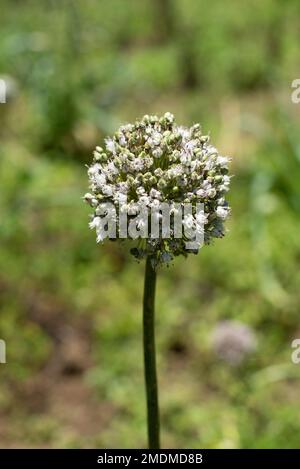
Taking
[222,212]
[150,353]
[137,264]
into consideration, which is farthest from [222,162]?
[137,264]

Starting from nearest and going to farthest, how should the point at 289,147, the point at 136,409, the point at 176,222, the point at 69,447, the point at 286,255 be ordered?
the point at 176,222
the point at 69,447
the point at 136,409
the point at 286,255
the point at 289,147

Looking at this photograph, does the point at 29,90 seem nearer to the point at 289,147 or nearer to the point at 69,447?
the point at 289,147

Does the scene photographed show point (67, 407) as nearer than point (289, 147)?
Yes

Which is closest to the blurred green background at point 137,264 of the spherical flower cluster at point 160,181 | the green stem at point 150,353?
the green stem at point 150,353

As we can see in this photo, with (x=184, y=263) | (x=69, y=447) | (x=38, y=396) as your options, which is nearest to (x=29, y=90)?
(x=184, y=263)

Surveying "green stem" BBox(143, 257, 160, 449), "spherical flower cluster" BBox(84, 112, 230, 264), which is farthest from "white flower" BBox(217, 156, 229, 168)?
"green stem" BBox(143, 257, 160, 449)

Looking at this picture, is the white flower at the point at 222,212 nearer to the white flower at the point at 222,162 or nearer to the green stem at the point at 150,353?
the white flower at the point at 222,162
